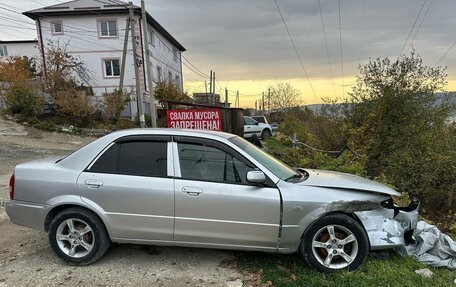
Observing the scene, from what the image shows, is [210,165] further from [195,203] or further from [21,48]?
[21,48]

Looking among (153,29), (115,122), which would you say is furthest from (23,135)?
(153,29)

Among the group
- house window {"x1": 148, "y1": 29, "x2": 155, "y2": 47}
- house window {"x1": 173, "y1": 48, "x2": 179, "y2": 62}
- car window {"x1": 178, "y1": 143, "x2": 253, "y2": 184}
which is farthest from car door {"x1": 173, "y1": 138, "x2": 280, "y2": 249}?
house window {"x1": 173, "y1": 48, "x2": 179, "y2": 62}

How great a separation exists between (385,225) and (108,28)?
2673cm

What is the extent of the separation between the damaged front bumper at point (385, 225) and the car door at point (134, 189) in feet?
7.07

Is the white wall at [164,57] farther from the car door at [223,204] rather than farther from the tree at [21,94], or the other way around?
the car door at [223,204]

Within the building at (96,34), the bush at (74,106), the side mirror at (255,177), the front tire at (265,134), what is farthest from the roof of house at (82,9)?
the side mirror at (255,177)

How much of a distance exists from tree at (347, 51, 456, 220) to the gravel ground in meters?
5.46

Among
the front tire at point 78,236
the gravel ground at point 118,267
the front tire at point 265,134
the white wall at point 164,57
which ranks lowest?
the front tire at point 265,134

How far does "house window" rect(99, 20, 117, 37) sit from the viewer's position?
25.4 metres

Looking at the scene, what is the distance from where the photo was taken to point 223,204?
11.1 feet

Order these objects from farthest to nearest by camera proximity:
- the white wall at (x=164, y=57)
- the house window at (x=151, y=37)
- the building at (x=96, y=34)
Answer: the white wall at (x=164, y=57) → the house window at (x=151, y=37) → the building at (x=96, y=34)

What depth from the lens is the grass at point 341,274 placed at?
10.5 ft

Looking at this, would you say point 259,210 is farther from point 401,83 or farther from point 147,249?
point 401,83

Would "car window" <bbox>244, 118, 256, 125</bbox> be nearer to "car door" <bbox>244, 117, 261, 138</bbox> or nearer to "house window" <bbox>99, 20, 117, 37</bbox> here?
"car door" <bbox>244, 117, 261, 138</bbox>
